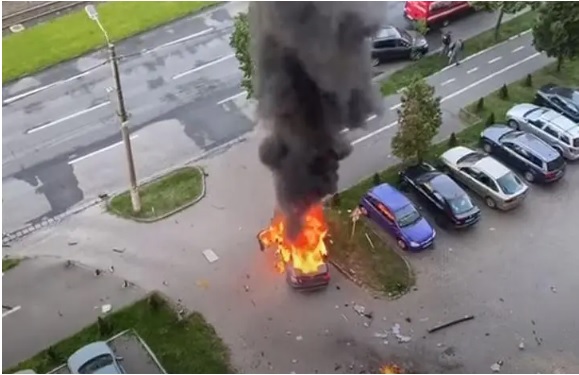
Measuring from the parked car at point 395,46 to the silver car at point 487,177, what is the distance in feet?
20.6

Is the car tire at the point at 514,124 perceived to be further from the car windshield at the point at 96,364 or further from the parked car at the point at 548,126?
the car windshield at the point at 96,364

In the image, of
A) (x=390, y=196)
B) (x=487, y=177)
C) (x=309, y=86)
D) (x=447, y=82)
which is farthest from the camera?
(x=447, y=82)

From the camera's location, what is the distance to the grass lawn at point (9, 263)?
25.8m

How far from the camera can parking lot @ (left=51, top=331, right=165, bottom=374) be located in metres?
23.0

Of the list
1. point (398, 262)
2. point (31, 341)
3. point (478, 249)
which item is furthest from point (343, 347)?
point (31, 341)

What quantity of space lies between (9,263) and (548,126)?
17.9m

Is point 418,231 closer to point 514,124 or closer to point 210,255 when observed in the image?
point 210,255

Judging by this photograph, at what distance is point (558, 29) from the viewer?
3106 centimetres

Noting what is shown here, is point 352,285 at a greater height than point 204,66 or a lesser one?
lesser

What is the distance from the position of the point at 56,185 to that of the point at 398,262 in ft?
37.3

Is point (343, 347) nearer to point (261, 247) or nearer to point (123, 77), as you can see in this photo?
point (261, 247)

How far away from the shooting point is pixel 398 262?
85.0 feet

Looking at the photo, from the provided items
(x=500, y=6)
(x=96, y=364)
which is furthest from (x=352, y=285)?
(x=500, y=6)

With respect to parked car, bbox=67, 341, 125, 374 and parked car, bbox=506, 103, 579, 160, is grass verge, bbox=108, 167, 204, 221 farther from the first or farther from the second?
parked car, bbox=506, 103, 579, 160
